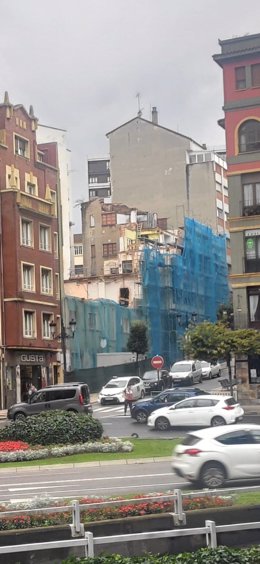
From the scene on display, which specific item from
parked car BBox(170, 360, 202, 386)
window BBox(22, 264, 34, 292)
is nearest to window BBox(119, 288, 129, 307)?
parked car BBox(170, 360, 202, 386)

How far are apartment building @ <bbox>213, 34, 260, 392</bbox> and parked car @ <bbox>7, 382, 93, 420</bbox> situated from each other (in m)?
12.9

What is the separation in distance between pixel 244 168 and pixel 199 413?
66.1 feet

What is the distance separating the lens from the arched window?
2005 inches

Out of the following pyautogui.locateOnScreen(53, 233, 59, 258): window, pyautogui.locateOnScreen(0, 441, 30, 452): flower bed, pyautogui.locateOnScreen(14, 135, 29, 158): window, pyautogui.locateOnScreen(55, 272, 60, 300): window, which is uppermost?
pyautogui.locateOnScreen(14, 135, 29, 158): window

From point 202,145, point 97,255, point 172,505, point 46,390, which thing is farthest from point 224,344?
point 202,145

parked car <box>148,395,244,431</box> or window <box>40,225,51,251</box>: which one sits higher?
window <box>40,225,51,251</box>

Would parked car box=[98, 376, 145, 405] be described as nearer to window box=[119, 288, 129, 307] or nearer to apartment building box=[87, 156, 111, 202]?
window box=[119, 288, 129, 307]

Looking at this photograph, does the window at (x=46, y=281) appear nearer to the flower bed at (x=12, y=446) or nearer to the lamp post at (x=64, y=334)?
the lamp post at (x=64, y=334)

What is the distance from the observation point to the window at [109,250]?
91188mm

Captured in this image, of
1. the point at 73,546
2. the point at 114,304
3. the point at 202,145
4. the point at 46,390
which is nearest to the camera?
the point at 73,546

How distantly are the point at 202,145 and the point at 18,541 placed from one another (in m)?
103

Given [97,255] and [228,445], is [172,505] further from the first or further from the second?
[97,255]

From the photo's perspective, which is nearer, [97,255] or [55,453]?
[55,453]

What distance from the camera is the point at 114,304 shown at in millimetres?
79125
